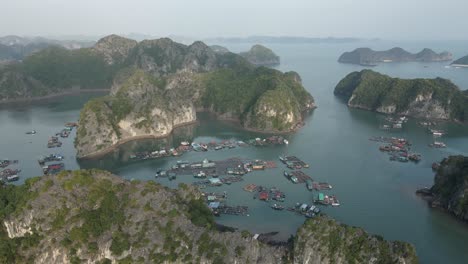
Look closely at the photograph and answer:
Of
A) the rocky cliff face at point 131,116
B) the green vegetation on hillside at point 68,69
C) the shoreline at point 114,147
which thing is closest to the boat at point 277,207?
the shoreline at point 114,147

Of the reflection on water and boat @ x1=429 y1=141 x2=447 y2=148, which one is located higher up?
boat @ x1=429 y1=141 x2=447 y2=148

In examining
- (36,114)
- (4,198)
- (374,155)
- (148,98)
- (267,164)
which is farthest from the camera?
(36,114)

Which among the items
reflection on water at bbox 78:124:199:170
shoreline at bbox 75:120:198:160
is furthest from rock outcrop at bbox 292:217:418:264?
shoreline at bbox 75:120:198:160

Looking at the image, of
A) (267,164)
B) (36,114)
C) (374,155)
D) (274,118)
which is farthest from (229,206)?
(36,114)

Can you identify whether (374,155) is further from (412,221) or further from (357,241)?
(357,241)

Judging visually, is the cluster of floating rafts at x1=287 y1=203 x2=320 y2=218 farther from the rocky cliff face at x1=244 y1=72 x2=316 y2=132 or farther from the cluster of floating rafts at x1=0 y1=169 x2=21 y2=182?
the cluster of floating rafts at x1=0 y1=169 x2=21 y2=182

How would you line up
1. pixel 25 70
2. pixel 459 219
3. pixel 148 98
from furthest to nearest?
pixel 25 70, pixel 148 98, pixel 459 219
